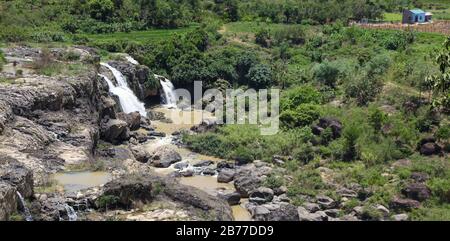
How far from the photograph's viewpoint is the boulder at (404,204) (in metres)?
28.3

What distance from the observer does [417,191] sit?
28.9 meters

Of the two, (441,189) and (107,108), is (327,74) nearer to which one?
(107,108)

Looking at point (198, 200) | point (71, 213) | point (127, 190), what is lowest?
point (198, 200)

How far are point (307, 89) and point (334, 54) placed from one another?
12.7 m

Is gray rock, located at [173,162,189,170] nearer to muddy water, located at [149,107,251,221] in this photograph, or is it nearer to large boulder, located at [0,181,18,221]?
muddy water, located at [149,107,251,221]

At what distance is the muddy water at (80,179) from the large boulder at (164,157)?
7.08 metres

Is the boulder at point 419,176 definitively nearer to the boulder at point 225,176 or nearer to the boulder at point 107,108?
the boulder at point 225,176

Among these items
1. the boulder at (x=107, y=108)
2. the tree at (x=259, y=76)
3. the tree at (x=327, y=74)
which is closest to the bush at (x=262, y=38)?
the tree at (x=259, y=76)

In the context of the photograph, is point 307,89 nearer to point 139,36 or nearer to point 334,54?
point 334,54

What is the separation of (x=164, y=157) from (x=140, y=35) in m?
27.7

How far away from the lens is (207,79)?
4978 centimetres

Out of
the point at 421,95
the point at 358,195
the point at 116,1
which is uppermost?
the point at 116,1

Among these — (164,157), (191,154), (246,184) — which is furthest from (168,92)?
(246,184)
